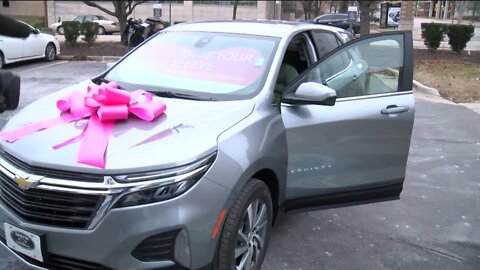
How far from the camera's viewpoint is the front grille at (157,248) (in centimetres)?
245

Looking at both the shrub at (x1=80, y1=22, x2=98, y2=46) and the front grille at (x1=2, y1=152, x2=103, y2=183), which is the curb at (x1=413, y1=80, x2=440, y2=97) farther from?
the shrub at (x1=80, y1=22, x2=98, y2=46)

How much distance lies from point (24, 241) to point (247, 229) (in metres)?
1.22

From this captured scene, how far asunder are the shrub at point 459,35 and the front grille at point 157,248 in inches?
692

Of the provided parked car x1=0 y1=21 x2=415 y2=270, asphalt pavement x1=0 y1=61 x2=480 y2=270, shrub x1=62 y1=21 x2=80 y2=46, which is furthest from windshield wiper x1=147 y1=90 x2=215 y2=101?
shrub x1=62 y1=21 x2=80 y2=46

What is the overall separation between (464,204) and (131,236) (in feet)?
11.8

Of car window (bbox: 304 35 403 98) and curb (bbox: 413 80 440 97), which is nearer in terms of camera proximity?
car window (bbox: 304 35 403 98)

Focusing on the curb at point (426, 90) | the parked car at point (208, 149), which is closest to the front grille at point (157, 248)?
the parked car at point (208, 149)

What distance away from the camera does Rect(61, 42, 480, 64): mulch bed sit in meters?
A: 16.7

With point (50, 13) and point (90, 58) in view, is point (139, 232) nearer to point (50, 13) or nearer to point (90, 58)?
point (90, 58)

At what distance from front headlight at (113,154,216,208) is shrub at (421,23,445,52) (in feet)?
56.4

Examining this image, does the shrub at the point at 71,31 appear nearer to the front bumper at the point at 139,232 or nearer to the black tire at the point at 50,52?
the black tire at the point at 50,52

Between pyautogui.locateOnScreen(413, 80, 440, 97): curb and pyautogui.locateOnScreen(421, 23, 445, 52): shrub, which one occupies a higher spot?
pyautogui.locateOnScreen(421, 23, 445, 52): shrub

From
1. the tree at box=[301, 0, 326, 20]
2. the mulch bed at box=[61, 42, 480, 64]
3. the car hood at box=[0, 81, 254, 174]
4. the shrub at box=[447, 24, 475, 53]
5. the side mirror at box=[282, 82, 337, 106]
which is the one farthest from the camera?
the tree at box=[301, 0, 326, 20]

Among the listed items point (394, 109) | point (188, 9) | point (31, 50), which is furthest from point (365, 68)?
point (188, 9)
